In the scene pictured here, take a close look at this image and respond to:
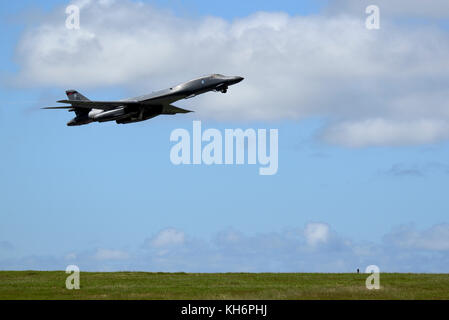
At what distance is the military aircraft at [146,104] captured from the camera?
61.4 metres

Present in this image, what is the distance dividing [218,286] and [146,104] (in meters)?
20.9

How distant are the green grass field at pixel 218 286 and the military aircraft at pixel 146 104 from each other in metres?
15.5

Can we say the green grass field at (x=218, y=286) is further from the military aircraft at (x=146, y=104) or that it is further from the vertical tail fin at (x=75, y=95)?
the vertical tail fin at (x=75, y=95)

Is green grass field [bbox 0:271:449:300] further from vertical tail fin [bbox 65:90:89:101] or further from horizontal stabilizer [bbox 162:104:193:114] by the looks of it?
vertical tail fin [bbox 65:90:89:101]

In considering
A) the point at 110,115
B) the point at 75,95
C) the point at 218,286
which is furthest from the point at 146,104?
the point at 218,286

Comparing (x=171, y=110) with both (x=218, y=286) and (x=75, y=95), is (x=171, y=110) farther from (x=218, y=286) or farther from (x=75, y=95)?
(x=218, y=286)

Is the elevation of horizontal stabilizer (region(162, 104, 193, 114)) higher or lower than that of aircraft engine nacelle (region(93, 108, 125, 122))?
higher

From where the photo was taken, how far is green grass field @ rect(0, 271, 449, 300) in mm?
46531

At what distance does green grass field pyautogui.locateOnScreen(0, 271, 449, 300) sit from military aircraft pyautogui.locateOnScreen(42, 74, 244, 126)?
15494 mm

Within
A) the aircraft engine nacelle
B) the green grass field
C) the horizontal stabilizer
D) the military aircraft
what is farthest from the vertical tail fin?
the green grass field
